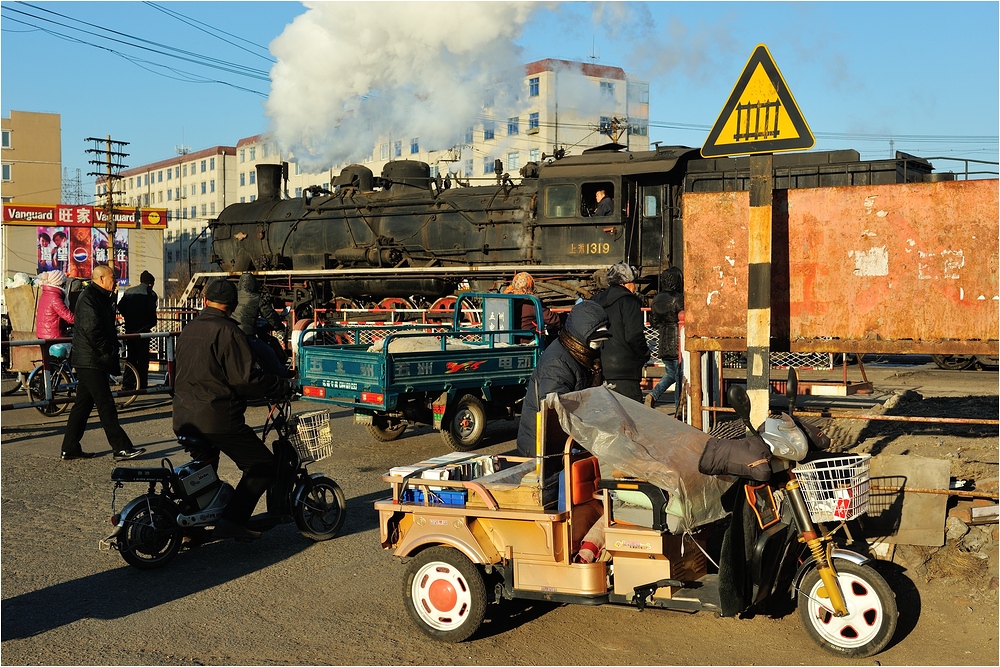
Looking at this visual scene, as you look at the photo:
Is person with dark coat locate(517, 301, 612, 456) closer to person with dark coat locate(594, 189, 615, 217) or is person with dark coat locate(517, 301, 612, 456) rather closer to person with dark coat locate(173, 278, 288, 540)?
person with dark coat locate(173, 278, 288, 540)

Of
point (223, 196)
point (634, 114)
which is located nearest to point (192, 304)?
point (634, 114)

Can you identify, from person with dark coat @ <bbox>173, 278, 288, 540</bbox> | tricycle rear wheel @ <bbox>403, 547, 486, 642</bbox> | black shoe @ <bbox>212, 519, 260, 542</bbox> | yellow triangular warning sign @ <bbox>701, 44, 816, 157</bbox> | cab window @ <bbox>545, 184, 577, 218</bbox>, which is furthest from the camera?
cab window @ <bbox>545, 184, 577, 218</bbox>

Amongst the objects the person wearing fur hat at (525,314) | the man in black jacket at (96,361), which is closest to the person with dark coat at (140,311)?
the man in black jacket at (96,361)

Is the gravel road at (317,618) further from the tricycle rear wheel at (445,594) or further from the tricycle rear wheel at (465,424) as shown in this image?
the tricycle rear wheel at (465,424)

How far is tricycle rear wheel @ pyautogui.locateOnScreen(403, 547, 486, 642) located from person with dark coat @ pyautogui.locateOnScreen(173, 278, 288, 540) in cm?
188

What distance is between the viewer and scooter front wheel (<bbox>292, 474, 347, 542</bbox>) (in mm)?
6664

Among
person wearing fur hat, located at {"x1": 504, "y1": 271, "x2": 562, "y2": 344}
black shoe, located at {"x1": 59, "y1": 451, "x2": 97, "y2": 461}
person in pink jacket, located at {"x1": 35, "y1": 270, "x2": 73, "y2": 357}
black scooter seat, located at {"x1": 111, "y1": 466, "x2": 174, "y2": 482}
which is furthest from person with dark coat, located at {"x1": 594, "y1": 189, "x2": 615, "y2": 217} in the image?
black scooter seat, located at {"x1": 111, "y1": 466, "x2": 174, "y2": 482}

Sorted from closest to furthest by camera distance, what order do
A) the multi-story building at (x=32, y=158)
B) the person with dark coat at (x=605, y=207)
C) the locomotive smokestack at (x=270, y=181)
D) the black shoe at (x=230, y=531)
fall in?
the black shoe at (x=230, y=531)
the person with dark coat at (x=605, y=207)
the locomotive smokestack at (x=270, y=181)
the multi-story building at (x=32, y=158)

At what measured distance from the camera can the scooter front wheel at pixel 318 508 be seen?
21.9 feet

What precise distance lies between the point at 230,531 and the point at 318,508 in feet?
2.24

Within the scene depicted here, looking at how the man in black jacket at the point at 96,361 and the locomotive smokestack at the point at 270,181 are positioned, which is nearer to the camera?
the man in black jacket at the point at 96,361

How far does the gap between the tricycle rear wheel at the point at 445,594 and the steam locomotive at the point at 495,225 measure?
12.7 meters

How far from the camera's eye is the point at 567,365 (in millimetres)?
5871

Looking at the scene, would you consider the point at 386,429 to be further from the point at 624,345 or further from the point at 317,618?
the point at 317,618
